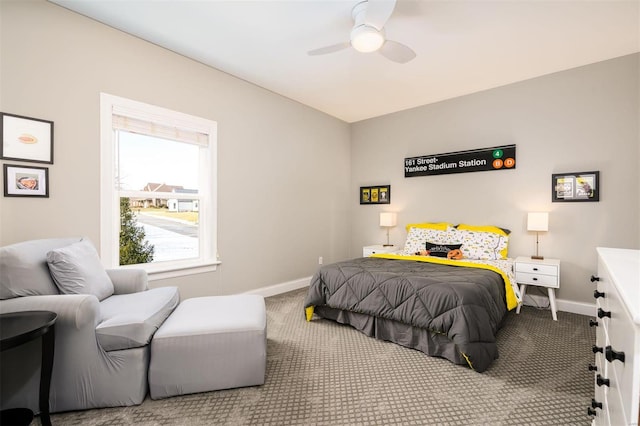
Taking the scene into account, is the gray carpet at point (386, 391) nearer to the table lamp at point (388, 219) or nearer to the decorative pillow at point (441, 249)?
the decorative pillow at point (441, 249)

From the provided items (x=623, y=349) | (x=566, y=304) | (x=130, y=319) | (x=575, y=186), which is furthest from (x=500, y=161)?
→ (x=130, y=319)

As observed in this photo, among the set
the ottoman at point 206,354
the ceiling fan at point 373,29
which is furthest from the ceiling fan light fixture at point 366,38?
the ottoman at point 206,354

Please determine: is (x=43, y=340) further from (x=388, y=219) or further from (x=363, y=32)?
(x=388, y=219)

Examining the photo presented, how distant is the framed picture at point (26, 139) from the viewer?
2.14 metres

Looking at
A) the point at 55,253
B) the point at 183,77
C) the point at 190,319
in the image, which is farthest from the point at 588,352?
the point at 183,77

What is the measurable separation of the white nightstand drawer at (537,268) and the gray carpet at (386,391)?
2.16 ft

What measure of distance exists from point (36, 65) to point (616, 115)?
5403 mm

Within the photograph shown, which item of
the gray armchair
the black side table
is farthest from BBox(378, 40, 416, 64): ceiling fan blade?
the black side table

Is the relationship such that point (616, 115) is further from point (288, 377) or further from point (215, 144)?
point (215, 144)

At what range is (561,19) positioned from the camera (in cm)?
250

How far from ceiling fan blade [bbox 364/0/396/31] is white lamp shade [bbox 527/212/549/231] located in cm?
267

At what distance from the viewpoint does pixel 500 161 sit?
12.6ft

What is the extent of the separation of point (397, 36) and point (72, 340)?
3.36 metres

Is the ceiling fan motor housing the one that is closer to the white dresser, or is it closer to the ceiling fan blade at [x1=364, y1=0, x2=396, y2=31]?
the ceiling fan blade at [x1=364, y1=0, x2=396, y2=31]
